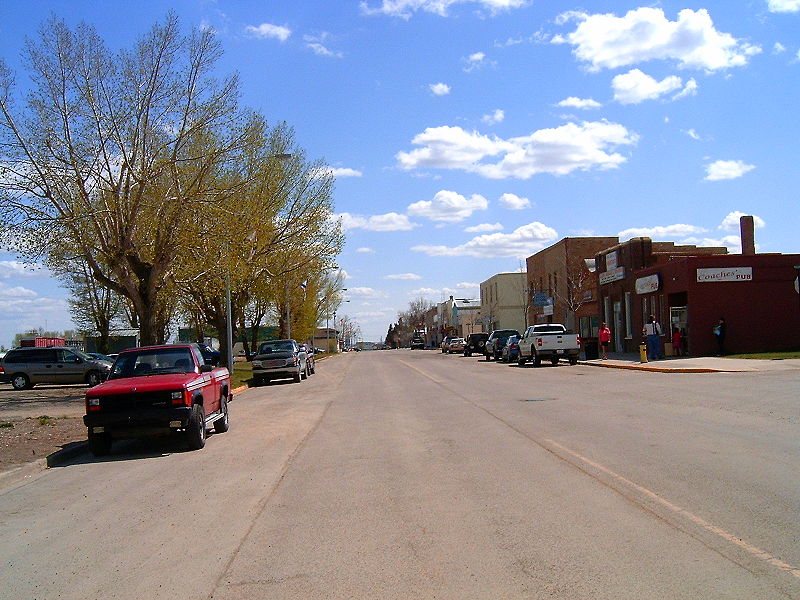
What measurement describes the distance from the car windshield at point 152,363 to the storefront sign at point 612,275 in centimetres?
3576

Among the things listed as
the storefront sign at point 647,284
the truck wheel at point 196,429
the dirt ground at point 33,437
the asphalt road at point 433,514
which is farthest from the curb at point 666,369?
the dirt ground at point 33,437

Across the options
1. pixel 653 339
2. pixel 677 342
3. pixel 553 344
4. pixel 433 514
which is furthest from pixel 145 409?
pixel 677 342

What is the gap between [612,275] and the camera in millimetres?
47625

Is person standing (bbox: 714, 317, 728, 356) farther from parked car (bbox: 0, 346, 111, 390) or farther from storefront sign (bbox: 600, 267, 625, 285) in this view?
parked car (bbox: 0, 346, 111, 390)

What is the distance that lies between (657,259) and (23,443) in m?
38.3

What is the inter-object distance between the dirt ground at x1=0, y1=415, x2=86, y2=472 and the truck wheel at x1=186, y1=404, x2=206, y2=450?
7.78 ft

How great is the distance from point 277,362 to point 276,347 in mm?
1625

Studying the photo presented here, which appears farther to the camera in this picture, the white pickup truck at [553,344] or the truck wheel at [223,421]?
the white pickup truck at [553,344]

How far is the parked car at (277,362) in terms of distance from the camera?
33094 mm

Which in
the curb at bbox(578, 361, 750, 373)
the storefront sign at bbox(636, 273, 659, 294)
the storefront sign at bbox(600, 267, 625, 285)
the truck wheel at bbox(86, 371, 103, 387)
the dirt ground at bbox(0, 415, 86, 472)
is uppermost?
the storefront sign at bbox(600, 267, 625, 285)

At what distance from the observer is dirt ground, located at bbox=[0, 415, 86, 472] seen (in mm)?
12656

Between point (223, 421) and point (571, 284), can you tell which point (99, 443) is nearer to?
point (223, 421)

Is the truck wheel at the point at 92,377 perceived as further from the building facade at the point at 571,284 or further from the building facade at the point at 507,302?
the building facade at the point at 507,302

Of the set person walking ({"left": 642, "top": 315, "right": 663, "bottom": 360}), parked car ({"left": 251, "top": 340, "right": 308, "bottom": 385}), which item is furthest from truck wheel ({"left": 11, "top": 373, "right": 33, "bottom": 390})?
person walking ({"left": 642, "top": 315, "right": 663, "bottom": 360})
